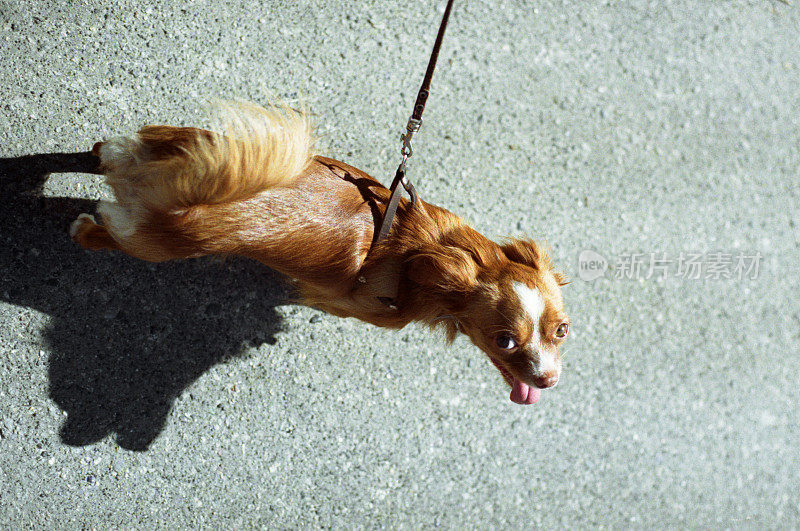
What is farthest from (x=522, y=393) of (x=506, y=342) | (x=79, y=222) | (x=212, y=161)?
(x=79, y=222)

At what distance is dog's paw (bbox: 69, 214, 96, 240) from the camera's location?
269 centimetres

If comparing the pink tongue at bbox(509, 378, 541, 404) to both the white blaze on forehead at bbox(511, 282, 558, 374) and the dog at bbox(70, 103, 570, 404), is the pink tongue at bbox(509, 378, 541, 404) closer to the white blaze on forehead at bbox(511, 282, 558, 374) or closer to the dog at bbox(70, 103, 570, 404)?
the dog at bbox(70, 103, 570, 404)

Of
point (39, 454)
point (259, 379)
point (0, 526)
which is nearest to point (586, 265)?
point (259, 379)

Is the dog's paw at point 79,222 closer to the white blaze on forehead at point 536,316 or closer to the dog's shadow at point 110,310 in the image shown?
the dog's shadow at point 110,310

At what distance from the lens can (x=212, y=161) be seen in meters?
2.03

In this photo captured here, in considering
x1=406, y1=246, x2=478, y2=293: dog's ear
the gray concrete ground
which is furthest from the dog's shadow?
x1=406, y1=246, x2=478, y2=293: dog's ear

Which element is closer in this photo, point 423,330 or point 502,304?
point 502,304

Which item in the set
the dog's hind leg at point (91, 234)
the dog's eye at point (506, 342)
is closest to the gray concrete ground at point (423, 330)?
the dog's hind leg at point (91, 234)

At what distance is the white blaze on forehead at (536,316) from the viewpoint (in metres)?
2.15

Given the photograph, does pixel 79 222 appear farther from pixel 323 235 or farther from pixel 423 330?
pixel 423 330

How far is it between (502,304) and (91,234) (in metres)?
1.81

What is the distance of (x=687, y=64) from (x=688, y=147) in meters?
0.54

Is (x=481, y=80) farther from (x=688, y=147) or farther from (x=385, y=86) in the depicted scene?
(x=688, y=147)

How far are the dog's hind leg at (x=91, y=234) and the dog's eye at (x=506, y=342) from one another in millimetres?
1666
